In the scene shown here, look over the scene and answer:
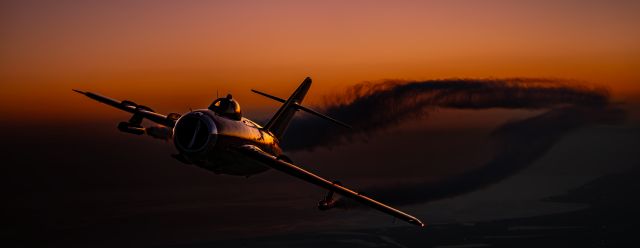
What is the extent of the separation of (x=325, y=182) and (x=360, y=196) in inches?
172

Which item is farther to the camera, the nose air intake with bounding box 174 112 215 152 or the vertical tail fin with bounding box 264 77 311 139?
the vertical tail fin with bounding box 264 77 311 139

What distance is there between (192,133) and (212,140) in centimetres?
205

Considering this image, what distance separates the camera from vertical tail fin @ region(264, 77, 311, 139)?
10475 centimetres

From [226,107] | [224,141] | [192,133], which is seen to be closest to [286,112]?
[226,107]

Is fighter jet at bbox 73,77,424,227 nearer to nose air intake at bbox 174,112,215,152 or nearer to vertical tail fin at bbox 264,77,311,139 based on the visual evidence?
nose air intake at bbox 174,112,215,152

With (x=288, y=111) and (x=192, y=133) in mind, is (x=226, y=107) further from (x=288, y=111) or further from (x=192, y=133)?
(x=288, y=111)

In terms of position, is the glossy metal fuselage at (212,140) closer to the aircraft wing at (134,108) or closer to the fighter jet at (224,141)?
the fighter jet at (224,141)

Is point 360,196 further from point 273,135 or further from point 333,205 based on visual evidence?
point 273,135

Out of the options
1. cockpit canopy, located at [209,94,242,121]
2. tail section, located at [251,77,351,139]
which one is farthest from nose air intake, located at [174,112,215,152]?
tail section, located at [251,77,351,139]

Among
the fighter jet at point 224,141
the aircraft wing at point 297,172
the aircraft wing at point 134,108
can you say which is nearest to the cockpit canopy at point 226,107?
the fighter jet at point 224,141

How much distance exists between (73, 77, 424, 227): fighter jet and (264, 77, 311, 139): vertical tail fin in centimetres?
577

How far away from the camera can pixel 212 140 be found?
78.0 meters

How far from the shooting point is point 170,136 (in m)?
83.4

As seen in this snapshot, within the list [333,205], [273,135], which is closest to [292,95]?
[273,135]
